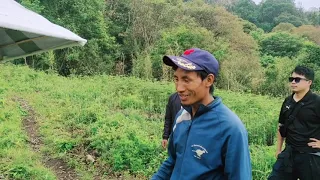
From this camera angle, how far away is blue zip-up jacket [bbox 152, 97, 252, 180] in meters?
1.66

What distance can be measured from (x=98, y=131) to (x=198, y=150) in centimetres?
485

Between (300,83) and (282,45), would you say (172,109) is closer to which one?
(300,83)

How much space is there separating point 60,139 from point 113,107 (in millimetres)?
3136

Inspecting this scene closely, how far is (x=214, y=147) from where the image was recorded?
1.69m

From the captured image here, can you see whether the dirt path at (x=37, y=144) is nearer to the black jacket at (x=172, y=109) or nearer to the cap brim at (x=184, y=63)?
the black jacket at (x=172, y=109)

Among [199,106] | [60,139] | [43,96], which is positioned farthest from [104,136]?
[43,96]

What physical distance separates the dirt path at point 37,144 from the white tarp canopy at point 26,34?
2.93 metres

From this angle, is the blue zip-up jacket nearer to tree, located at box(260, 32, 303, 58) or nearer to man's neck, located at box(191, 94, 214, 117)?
man's neck, located at box(191, 94, 214, 117)

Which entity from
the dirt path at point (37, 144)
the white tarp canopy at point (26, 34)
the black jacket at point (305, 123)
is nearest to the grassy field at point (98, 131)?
the dirt path at point (37, 144)

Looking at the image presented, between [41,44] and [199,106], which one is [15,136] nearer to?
[41,44]

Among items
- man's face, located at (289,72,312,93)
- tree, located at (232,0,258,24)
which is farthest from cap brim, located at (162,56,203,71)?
tree, located at (232,0,258,24)

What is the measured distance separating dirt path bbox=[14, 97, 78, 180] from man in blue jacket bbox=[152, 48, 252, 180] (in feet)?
12.5

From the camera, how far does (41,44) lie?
2.45 meters

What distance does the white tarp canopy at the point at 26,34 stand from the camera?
196 cm
